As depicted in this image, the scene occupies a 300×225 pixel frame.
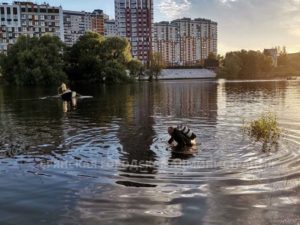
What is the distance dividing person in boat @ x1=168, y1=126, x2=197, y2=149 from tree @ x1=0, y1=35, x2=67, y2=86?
93123 millimetres

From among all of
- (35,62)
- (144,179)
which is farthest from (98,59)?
(144,179)

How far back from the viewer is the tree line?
108 metres

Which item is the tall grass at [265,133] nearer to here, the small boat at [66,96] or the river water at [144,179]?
the river water at [144,179]

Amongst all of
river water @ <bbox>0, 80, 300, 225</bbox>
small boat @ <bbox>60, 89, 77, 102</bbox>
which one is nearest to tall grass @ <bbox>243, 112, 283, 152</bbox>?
river water @ <bbox>0, 80, 300, 225</bbox>

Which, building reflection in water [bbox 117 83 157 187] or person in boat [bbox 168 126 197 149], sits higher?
person in boat [bbox 168 126 197 149]

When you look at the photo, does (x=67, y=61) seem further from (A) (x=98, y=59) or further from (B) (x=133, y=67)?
(B) (x=133, y=67)

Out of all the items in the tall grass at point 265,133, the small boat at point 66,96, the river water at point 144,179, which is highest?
the small boat at point 66,96

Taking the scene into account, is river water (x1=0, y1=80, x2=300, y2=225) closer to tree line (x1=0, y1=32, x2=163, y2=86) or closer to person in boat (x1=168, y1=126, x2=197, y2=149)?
person in boat (x1=168, y1=126, x2=197, y2=149)

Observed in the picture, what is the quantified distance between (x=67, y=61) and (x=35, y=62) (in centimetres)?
1866

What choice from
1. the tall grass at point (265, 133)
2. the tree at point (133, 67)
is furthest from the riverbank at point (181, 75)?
the tall grass at point (265, 133)

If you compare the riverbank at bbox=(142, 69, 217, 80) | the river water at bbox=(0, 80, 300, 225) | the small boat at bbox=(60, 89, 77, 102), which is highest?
the riverbank at bbox=(142, 69, 217, 80)

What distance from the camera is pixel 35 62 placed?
4237 inches

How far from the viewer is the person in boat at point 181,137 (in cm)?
1848

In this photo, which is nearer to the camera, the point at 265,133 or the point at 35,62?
the point at 265,133
